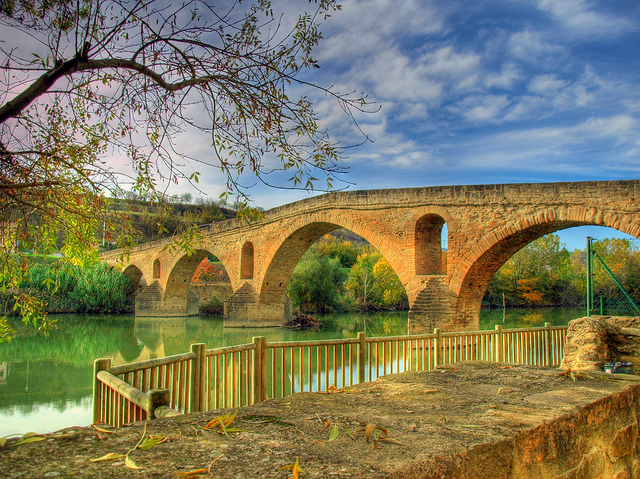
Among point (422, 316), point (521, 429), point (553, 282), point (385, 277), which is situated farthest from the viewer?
point (553, 282)

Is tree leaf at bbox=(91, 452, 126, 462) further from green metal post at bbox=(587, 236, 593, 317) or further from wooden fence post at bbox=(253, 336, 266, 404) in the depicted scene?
green metal post at bbox=(587, 236, 593, 317)

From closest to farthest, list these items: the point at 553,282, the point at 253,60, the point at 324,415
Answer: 1. the point at 324,415
2. the point at 253,60
3. the point at 553,282

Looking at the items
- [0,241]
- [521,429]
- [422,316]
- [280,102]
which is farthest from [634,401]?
[422,316]

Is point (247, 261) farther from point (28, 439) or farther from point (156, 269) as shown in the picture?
point (28, 439)

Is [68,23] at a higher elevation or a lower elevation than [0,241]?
higher

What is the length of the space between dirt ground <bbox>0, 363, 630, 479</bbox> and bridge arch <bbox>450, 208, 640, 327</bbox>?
7974mm

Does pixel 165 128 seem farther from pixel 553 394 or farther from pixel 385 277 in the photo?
pixel 385 277

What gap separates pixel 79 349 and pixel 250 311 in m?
6.90

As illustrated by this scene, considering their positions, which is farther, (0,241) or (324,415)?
(0,241)

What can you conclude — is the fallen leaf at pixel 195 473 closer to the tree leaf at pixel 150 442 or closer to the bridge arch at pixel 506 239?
the tree leaf at pixel 150 442

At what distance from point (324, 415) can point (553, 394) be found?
1268mm

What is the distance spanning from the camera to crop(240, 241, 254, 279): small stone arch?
68.7 feet

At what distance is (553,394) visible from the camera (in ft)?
7.91

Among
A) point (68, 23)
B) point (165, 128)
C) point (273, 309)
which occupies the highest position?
point (68, 23)
